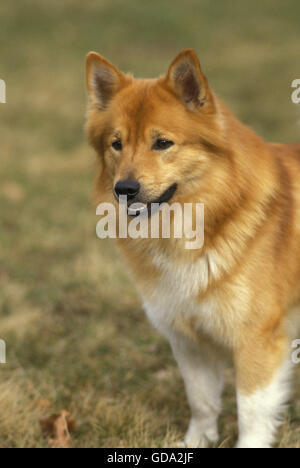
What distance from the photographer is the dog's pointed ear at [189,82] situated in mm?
2422

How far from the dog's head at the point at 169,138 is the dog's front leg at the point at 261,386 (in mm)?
820

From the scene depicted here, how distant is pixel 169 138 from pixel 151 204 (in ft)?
1.03

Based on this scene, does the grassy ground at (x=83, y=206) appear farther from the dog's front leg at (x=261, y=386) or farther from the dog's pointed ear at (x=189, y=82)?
the dog's pointed ear at (x=189, y=82)

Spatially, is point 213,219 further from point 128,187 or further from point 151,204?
point 128,187

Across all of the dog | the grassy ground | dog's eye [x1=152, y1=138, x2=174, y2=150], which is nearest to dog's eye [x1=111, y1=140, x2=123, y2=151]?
the dog

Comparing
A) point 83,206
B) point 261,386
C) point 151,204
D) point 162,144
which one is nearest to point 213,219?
point 151,204

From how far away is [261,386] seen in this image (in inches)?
105

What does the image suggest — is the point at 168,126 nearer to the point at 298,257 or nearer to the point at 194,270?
the point at 194,270

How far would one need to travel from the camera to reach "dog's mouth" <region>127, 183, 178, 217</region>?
2.51m

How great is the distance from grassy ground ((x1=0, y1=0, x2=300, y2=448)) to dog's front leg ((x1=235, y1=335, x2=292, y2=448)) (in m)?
0.19

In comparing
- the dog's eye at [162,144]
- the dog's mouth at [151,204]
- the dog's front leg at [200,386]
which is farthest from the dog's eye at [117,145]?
the dog's front leg at [200,386]

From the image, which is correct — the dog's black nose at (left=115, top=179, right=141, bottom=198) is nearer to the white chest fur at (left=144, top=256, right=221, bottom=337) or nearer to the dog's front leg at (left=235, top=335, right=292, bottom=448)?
the white chest fur at (left=144, top=256, right=221, bottom=337)
